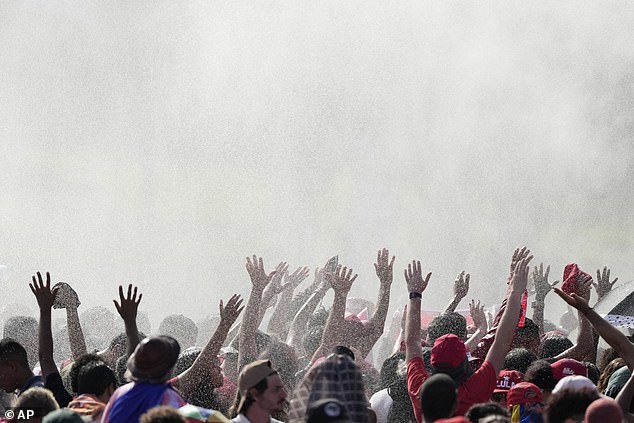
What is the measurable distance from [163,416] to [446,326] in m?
3.62

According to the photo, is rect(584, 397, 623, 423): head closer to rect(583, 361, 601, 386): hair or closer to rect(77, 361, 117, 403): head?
rect(583, 361, 601, 386): hair

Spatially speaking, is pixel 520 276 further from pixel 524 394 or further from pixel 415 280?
pixel 524 394

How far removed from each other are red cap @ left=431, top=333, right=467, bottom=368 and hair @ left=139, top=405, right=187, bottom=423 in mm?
1948

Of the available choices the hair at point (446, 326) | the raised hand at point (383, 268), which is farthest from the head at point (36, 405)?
the raised hand at point (383, 268)

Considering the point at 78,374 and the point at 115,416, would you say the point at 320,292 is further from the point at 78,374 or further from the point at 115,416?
the point at 115,416

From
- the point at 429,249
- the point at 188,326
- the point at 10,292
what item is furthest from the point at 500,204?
the point at 188,326

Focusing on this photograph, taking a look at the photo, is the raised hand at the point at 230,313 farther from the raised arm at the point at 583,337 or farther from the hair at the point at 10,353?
the raised arm at the point at 583,337

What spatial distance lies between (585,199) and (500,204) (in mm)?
2868

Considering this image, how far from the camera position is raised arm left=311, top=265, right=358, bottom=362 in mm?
8023

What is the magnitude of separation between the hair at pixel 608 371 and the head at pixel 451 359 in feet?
3.94

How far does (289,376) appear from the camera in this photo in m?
8.23

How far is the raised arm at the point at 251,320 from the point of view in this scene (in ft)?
25.9

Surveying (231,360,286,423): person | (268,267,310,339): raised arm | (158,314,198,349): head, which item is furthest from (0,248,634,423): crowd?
(158,314,198,349): head

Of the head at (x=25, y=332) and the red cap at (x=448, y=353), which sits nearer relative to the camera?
the red cap at (x=448, y=353)
